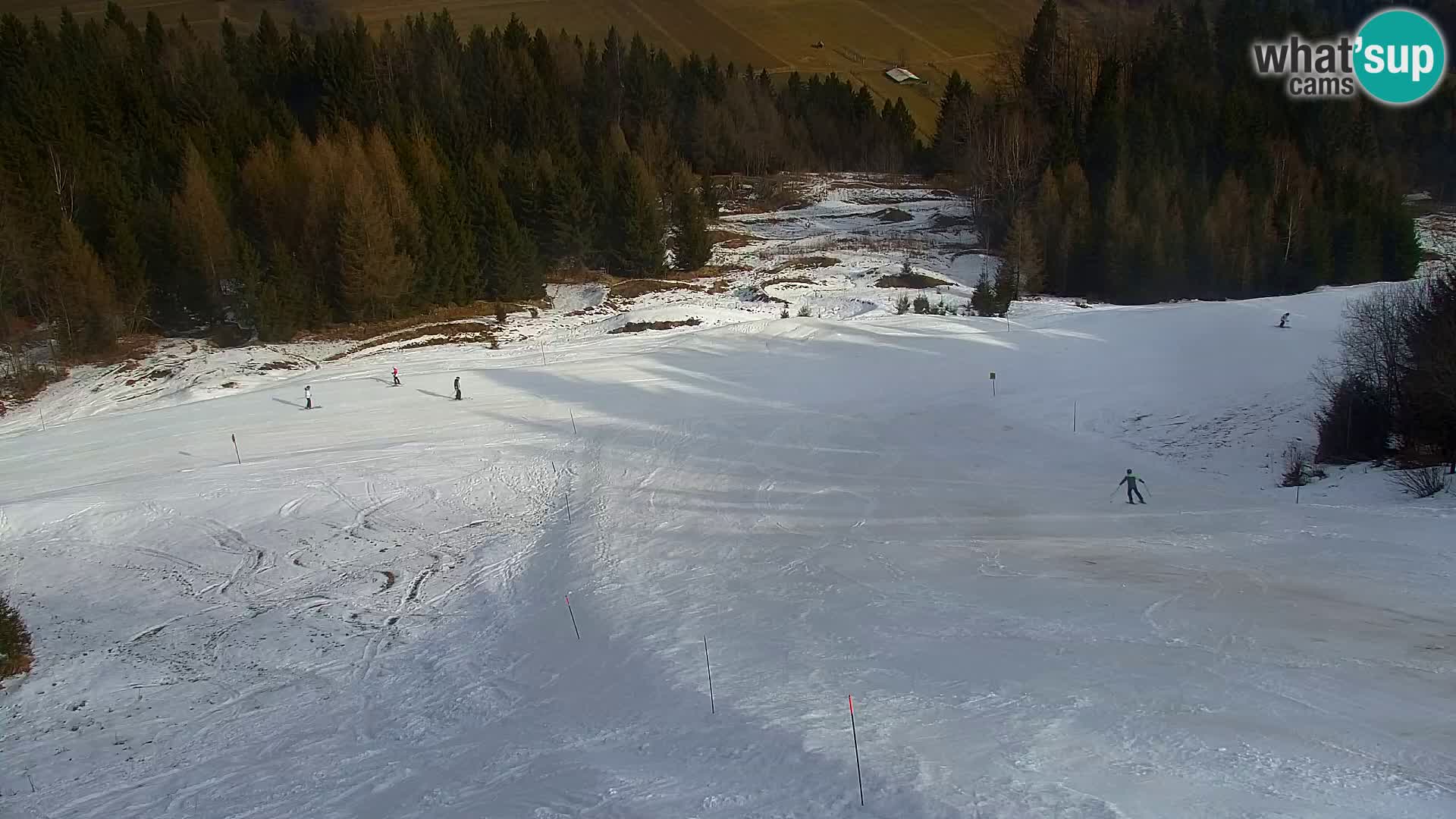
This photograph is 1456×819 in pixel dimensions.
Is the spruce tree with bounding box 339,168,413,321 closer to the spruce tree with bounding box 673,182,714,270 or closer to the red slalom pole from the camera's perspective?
the spruce tree with bounding box 673,182,714,270

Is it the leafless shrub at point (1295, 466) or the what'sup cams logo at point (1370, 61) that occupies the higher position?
the what'sup cams logo at point (1370, 61)

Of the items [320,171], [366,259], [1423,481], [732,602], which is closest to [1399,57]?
[1423,481]

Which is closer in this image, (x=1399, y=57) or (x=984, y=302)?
(x=984, y=302)

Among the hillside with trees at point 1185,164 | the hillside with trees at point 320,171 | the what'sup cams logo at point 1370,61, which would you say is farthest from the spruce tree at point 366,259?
the what'sup cams logo at point 1370,61

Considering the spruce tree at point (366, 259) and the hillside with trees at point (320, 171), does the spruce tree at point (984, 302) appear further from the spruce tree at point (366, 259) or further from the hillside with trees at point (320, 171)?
the spruce tree at point (366, 259)

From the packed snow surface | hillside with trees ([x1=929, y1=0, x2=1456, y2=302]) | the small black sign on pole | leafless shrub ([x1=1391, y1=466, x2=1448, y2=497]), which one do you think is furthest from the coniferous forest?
the small black sign on pole

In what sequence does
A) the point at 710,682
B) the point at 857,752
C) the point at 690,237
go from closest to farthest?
the point at 857,752, the point at 710,682, the point at 690,237

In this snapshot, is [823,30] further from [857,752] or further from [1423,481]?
[857,752]
